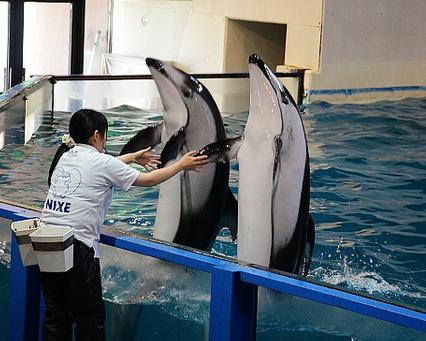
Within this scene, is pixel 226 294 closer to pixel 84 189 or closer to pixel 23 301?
pixel 84 189

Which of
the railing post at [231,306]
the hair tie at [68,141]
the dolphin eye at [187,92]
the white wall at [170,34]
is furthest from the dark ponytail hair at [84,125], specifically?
the white wall at [170,34]

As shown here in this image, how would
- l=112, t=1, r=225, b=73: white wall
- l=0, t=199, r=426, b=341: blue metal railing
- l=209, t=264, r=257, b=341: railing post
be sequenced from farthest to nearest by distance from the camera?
1. l=112, t=1, r=225, b=73: white wall
2. l=209, t=264, r=257, b=341: railing post
3. l=0, t=199, r=426, b=341: blue metal railing

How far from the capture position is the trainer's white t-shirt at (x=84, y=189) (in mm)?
2863

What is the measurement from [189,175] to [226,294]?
5.45ft

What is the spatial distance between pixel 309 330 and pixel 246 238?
135 cm

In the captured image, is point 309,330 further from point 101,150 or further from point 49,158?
point 49,158

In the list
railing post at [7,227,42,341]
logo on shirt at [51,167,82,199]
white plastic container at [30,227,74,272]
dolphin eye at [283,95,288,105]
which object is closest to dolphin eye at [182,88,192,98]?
dolphin eye at [283,95,288,105]

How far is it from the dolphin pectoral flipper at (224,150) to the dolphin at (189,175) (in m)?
0.26

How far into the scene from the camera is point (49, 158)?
21.5 ft

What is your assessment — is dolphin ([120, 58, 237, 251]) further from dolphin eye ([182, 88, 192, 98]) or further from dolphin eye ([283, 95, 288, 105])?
dolphin eye ([283, 95, 288, 105])

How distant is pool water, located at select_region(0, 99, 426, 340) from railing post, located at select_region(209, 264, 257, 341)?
1.60ft

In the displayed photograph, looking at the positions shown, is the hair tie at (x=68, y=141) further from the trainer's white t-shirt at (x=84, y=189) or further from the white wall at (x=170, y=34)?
the white wall at (x=170, y=34)

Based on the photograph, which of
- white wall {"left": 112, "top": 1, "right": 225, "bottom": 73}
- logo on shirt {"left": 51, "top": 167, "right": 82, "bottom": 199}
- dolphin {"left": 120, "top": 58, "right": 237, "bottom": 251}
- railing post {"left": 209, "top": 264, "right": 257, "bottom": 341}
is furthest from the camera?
white wall {"left": 112, "top": 1, "right": 225, "bottom": 73}

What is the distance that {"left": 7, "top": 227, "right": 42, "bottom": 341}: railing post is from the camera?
294cm
